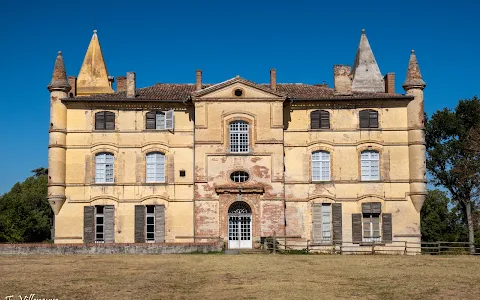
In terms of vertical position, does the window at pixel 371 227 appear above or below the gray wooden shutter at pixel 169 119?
below

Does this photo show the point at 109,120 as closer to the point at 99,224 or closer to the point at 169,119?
the point at 169,119

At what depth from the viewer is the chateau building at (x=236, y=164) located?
36.5 meters

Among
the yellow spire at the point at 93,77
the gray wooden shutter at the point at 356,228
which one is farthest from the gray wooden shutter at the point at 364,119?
the yellow spire at the point at 93,77

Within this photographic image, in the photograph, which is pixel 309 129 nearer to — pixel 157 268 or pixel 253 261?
pixel 253 261

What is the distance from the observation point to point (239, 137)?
36.9 m

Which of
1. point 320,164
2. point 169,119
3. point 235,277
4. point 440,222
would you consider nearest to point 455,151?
point 440,222

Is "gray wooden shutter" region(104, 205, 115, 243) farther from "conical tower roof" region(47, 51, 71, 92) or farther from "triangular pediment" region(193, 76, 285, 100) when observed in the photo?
"triangular pediment" region(193, 76, 285, 100)

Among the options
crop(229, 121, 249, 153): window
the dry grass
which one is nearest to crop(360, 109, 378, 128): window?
crop(229, 121, 249, 153): window

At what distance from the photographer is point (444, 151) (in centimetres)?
4991

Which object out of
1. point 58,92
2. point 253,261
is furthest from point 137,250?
point 58,92

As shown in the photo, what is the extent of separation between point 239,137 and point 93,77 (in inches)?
502

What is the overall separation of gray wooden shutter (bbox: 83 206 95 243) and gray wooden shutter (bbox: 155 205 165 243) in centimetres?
351

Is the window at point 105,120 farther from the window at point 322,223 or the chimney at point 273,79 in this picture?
the window at point 322,223

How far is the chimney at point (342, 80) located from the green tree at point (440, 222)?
20.4 metres
